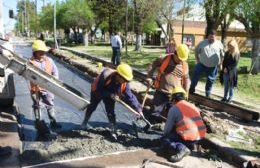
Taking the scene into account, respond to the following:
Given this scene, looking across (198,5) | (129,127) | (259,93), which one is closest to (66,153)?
(129,127)

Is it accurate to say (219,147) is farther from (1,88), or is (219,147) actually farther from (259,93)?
(259,93)

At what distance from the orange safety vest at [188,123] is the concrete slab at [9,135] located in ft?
8.24

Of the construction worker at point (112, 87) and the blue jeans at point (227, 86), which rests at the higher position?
the construction worker at point (112, 87)

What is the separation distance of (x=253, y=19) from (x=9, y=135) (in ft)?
39.2

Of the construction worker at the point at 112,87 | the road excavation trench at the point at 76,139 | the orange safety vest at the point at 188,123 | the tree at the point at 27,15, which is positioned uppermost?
the tree at the point at 27,15

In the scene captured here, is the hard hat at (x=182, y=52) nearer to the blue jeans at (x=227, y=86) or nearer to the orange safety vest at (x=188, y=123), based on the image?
the orange safety vest at (x=188, y=123)

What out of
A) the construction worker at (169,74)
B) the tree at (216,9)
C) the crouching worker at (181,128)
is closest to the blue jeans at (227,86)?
the construction worker at (169,74)

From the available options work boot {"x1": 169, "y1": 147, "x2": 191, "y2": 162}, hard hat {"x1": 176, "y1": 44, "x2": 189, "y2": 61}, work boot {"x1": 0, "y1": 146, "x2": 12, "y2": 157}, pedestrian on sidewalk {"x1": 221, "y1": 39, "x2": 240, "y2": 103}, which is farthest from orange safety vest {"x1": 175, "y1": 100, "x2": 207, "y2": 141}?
pedestrian on sidewalk {"x1": 221, "y1": 39, "x2": 240, "y2": 103}

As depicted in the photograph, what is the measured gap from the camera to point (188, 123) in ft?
22.3

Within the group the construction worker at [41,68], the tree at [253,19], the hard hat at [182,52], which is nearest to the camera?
the construction worker at [41,68]

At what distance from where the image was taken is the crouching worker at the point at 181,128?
6.79 m

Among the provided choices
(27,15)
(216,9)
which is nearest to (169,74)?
(216,9)

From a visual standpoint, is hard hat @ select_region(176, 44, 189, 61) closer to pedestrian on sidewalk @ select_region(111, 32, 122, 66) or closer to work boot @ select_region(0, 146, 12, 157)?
work boot @ select_region(0, 146, 12, 157)

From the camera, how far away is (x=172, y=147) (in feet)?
22.5
